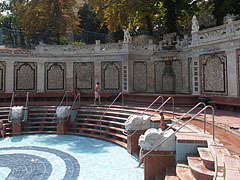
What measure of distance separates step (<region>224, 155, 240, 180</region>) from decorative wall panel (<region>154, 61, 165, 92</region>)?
1334 cm

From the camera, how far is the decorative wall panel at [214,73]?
485 inches

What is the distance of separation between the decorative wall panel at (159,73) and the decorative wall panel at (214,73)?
403 centimetres

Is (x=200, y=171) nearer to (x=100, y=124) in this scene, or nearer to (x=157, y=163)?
(x=157, y=163)

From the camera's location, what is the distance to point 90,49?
17.5 m

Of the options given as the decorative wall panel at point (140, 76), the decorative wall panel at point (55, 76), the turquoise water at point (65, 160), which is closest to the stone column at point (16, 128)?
the turquoise water at point (65, 160)

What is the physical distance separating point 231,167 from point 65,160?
6195mm

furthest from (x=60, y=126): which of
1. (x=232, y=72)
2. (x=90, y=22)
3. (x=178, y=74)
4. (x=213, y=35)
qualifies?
(x=90, y=22)

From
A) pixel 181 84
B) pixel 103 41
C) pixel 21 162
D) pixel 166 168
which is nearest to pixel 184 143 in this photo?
pixel 166 168

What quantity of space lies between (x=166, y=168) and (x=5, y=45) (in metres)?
22.3

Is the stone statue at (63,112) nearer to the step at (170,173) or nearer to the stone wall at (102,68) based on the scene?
the stone wall at (102,68)

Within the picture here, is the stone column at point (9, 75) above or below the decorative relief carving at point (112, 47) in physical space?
below

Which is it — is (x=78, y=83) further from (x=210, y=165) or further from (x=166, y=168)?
(x=210, y=165)

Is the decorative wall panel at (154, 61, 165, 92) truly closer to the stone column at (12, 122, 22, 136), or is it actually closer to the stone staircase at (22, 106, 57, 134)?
the stone staircase at (22, 106, 57, 134)

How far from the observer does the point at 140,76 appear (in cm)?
1764
